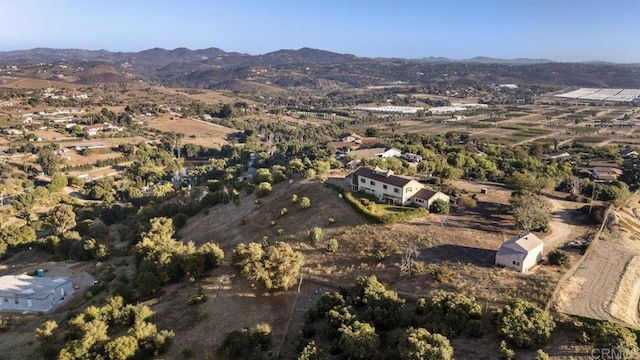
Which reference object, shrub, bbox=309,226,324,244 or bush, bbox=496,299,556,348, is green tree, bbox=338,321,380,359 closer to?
bush, bbox=496,299,556,348

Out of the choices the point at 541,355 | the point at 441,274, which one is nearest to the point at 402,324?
the point at 441,274

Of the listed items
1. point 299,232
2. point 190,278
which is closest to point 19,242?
point 190,278

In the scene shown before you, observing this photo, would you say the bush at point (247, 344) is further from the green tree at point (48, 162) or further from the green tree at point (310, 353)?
the green tree at point (48, 162)

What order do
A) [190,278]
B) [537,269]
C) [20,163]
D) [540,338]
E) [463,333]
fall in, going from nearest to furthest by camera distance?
[540,338], [463,333], [537,269], [190,278], [20,163]

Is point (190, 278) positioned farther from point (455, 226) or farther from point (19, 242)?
point (19, 242)

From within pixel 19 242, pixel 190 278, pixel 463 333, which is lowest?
pixel 19 242
